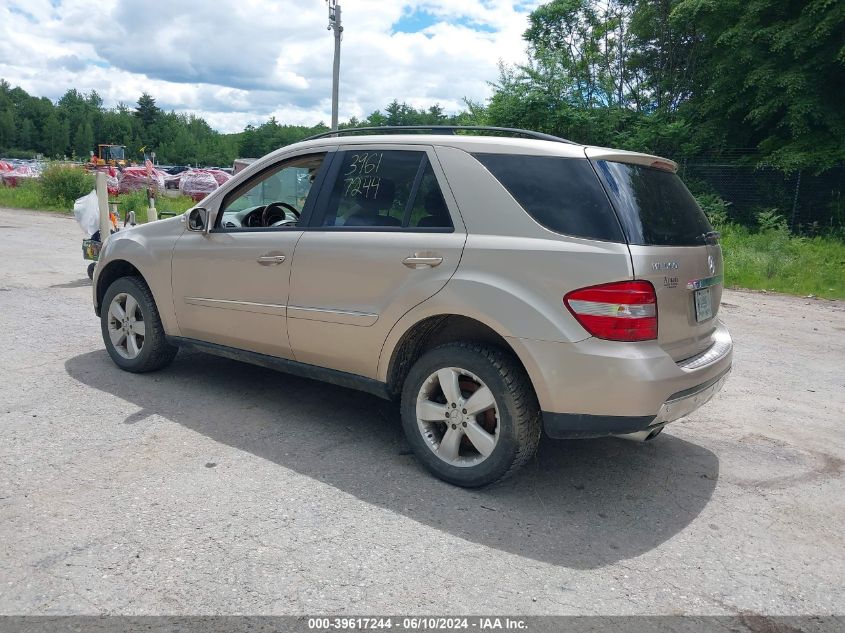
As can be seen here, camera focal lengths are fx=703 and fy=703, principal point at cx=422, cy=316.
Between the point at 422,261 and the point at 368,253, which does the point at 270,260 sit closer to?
the point at 368,253

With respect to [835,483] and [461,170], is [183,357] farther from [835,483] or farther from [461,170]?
[835,483]

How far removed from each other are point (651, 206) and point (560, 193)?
49 cm

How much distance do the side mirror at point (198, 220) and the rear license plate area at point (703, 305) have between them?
324 cm

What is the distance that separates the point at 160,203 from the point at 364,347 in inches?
844

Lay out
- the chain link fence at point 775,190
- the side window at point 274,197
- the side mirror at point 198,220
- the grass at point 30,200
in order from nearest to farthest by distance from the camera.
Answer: the side window at point 274,197 → the side mirror at point 198,220 → the chain link fence at point 775,190 → the grass at point 30,200

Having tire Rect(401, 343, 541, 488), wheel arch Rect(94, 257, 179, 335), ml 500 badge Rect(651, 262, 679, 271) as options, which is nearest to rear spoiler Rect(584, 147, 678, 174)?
ml 500 badge Rect(651, 262, 679, 271)

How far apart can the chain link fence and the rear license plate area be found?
14401 mm

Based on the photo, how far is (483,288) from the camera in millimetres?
3506

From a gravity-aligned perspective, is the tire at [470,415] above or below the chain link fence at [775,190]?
below

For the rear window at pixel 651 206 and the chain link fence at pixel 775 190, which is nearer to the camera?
the rear window at pixel 651 206

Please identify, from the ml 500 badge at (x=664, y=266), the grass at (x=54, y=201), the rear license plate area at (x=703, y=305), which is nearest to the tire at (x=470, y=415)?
the ml 500 badge at (x=664, y=266)

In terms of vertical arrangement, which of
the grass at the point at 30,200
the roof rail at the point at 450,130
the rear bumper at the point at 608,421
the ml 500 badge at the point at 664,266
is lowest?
the grass at the point at 30,200

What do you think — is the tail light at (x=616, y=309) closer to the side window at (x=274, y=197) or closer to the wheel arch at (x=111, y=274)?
the side window at (x=274, y=197)

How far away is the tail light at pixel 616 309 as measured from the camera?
3.24 meters
